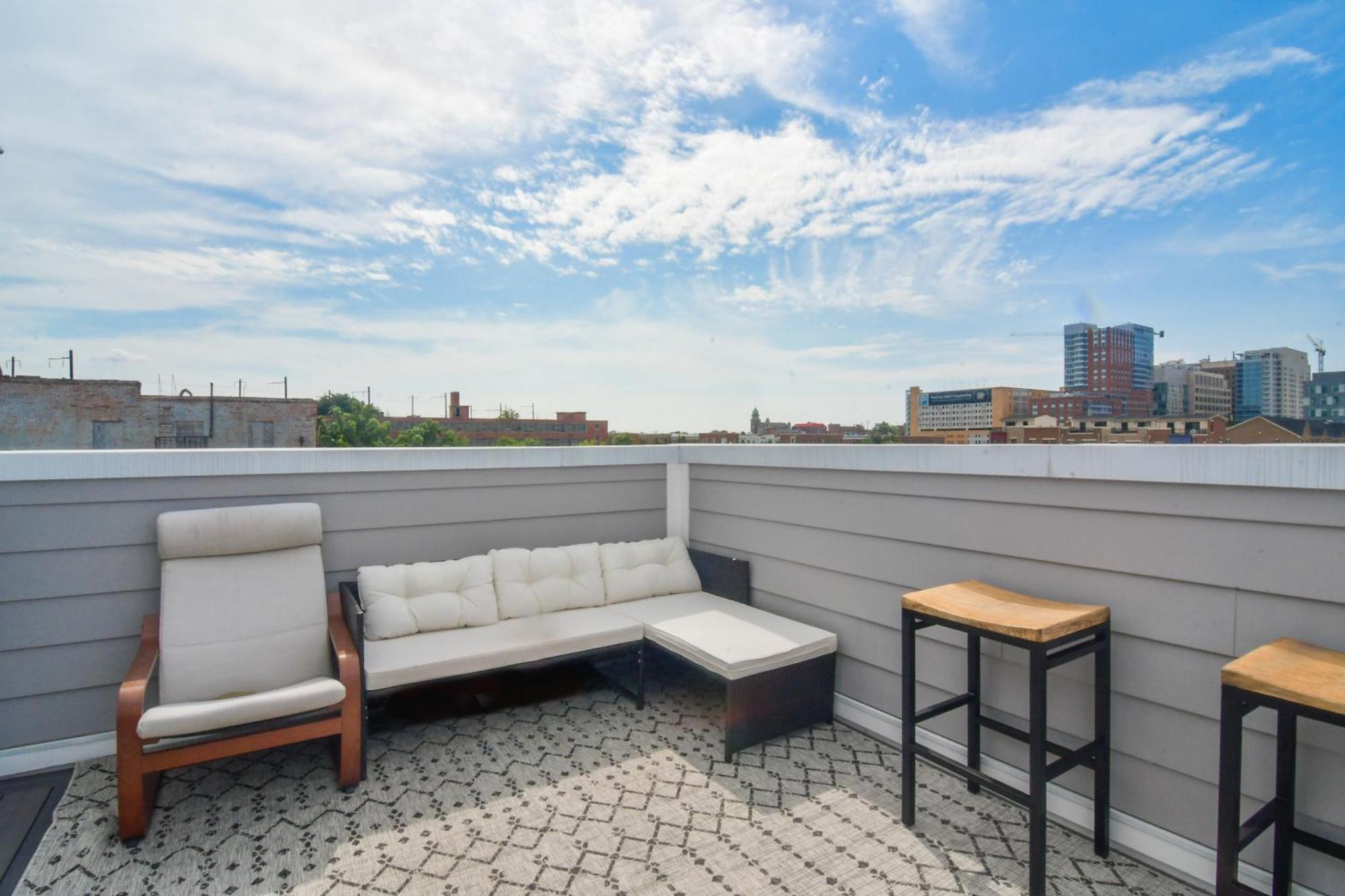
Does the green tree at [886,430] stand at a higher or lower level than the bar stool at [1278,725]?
higher

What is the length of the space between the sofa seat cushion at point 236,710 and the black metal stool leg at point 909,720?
2189 mm

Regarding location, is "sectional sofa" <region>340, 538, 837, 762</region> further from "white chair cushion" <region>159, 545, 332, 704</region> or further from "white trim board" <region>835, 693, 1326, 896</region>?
"white trim board" <region>835, 693, 1326, 896</region>

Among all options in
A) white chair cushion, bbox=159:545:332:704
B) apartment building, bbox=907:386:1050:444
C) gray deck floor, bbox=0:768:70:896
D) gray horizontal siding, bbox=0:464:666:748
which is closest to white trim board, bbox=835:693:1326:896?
apartment building, bbox=907:386:1050:444

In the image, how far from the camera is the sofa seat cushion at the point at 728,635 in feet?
9.36

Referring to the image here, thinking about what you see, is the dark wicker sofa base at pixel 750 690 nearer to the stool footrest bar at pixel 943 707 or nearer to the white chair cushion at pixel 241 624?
the white chair cushion at pixel 241 624

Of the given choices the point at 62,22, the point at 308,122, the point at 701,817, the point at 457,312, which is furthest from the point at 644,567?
the point at 457,312

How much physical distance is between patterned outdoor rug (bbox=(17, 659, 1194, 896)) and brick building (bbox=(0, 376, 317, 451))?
641 cm

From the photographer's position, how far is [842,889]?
1.96 metres

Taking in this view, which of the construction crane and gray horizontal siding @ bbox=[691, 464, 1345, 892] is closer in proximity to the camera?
gray horizontal siding @ bbox=[691, 464, 1345, 892]

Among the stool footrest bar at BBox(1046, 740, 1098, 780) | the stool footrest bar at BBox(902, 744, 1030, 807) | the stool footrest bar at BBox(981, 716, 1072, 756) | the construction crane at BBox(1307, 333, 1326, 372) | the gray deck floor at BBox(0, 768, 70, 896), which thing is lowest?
the gray deck floor at BBox(0, 768, 70, 896)

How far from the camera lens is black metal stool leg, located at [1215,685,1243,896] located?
4.96ft

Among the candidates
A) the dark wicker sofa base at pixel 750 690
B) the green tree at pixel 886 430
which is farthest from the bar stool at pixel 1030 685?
the green tree at pixel 886 430

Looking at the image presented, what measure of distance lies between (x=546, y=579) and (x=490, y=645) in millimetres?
684

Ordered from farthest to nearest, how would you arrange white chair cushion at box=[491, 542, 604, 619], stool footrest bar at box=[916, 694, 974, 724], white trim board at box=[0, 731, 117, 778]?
white chair cushion at box=[491, 542, 604, 619] → white trim board at box=[0, 731, 117, 778] → stool footrest bar at box=[916, 694, 974, 724]
